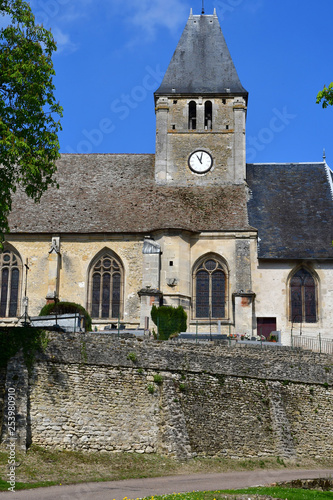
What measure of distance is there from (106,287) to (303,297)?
32.5 ft

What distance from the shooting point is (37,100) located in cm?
2338

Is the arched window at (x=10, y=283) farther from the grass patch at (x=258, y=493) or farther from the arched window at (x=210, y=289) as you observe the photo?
the grass patch at (x=258, y=493)

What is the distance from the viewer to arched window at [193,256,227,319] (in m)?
36.2

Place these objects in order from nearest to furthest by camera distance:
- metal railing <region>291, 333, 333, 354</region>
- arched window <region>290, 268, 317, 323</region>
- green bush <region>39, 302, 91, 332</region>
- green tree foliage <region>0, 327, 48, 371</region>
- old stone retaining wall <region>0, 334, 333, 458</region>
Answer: green tree foliage <region>0, 327, 48, 371</region> < old stone retaining wall <region>0, 334, 333, 458</region> < metal railing <region>291, 333, 333, 354</region> < green bush <region>39, 302, 91, 332</region> < arched window <region>290, 268, 317, 323</region>

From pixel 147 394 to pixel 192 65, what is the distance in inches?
971

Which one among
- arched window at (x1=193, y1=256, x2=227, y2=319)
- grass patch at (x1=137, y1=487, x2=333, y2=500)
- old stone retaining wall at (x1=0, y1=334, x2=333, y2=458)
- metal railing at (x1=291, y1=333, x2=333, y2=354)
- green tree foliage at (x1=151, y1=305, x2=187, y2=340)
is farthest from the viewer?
arched window at (x1=193, y1=256, x2=227, y2=319)

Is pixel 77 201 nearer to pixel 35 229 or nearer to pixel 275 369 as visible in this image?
pixel 35 229

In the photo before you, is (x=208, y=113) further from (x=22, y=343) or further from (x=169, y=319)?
(x=22, y=343)

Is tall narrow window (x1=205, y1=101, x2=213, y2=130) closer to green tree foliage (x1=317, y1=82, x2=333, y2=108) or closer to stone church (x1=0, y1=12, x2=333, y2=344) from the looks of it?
stone church (x1=0, y1=12, x2=333, y2=344)

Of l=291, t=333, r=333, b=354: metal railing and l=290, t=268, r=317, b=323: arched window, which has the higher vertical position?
l=290, t=268, r=317, b=323: arched window

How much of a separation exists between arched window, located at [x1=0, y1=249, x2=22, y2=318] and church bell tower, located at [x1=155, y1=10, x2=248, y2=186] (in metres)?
8.98

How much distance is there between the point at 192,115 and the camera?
1640 inches

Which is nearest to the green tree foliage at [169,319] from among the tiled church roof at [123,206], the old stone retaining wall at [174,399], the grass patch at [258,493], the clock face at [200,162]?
the tiled church roof at [123,206]

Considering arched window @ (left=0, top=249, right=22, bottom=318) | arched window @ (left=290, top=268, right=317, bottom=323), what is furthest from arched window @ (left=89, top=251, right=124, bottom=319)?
arched window @ (left=290, top=268, right=317, bottom=323)
